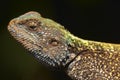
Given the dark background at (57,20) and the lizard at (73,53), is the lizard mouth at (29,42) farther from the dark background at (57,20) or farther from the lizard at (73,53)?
the dark background at (57,20)

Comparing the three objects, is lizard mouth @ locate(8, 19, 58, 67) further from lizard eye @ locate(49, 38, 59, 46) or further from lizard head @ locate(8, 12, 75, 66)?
lizard eye @ locate(49, 38, 59, 46)

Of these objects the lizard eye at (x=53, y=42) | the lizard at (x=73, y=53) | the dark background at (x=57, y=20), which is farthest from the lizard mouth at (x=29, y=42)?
the dark background at (x=57, y=20)

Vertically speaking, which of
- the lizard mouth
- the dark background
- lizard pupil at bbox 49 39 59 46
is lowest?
the lizard mouth

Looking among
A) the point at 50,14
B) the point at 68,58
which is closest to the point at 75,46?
the point at 68,58

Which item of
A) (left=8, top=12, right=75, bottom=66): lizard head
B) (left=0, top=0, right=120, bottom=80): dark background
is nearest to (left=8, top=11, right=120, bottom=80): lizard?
(left=8, top=12, right=75, bottom=66): lizard head

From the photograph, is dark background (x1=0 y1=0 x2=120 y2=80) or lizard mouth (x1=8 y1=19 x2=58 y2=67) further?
dark background (x1=0 y1=0 x2=120 y2=80)

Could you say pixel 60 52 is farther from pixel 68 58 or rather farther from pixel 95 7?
pixel 95 7

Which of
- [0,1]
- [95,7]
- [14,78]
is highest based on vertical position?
[95,7]
